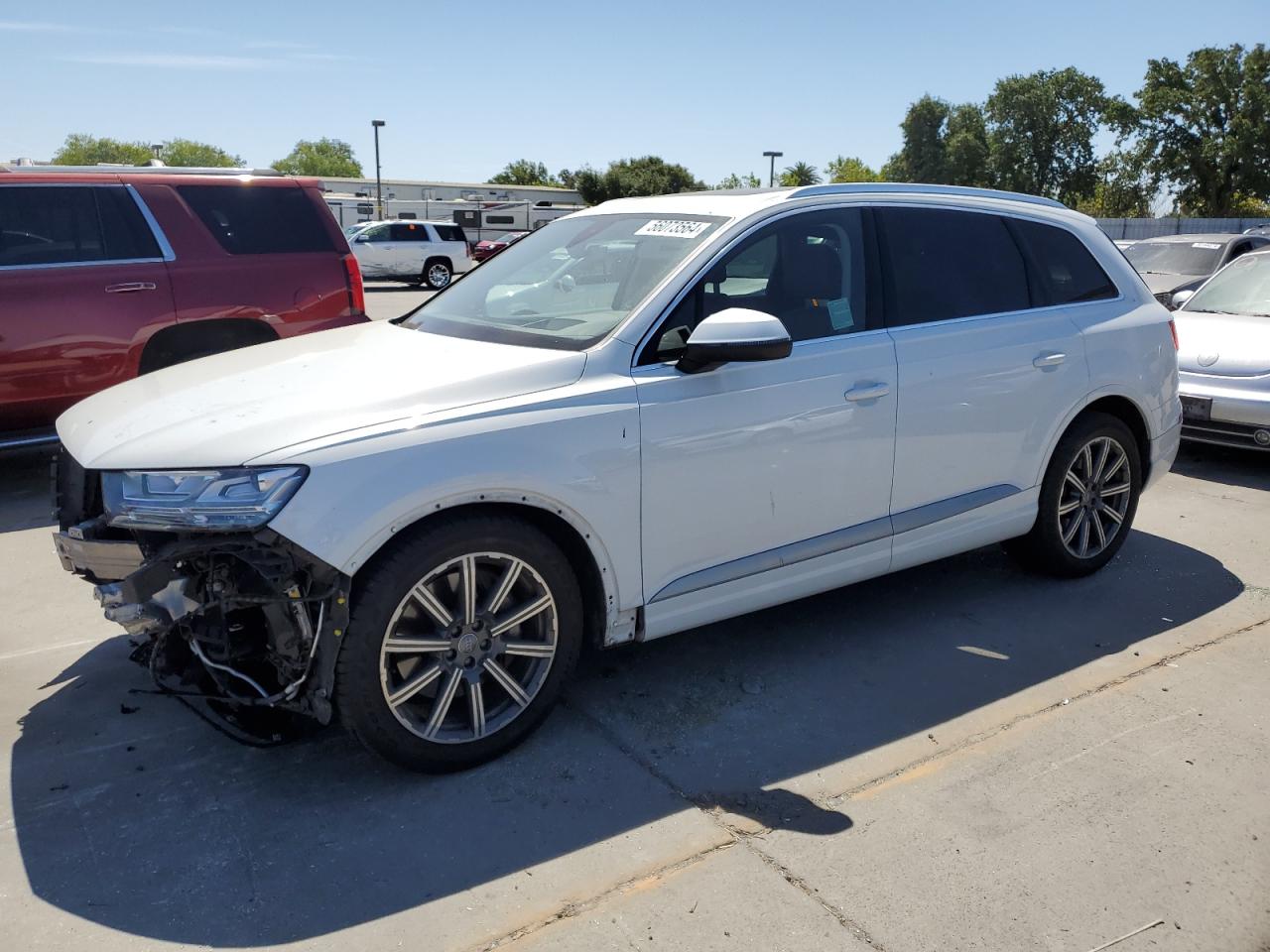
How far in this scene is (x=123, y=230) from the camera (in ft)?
21.7

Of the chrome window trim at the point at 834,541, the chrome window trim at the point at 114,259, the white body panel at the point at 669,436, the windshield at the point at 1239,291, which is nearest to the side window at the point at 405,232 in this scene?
the chrome window trim at the point at 114,259

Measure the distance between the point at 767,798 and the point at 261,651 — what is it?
1647 millimetres

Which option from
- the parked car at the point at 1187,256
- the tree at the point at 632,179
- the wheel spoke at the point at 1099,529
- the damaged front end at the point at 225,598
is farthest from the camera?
the tree at the point at 632,179

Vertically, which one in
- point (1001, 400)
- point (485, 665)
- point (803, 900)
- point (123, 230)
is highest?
point (123, 230)

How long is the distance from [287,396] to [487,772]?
1383mm

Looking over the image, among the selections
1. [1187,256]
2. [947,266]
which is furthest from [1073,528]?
[1187,256]

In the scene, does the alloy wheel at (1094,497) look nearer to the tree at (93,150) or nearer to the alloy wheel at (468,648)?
the alloy wheel at (468,648)

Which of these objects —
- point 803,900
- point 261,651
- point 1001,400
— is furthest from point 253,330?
point 803,900

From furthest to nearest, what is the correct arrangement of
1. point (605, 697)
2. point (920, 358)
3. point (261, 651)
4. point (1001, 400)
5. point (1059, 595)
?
point (1059, 595), point (1001, 400), point (920, 358), point (605, 697), point (261, 651)

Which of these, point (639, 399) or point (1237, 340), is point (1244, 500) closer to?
point (1237, 340)

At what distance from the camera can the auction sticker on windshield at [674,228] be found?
154 inches

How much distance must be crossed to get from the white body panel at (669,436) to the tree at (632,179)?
67891 mm

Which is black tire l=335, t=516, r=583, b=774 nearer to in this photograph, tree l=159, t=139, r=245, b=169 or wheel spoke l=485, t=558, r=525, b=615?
wheel spoke l=485, t=558, r=525, b=615

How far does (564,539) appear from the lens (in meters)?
3.45
